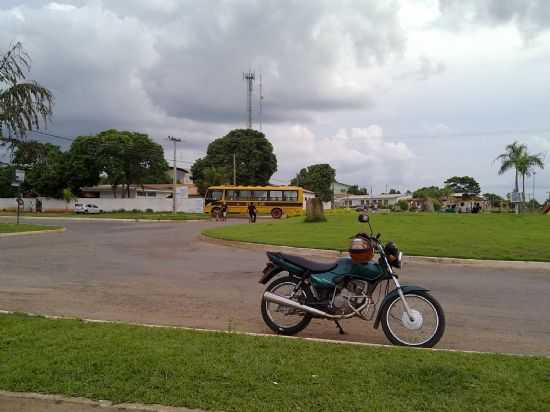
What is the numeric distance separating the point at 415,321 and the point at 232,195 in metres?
41.4

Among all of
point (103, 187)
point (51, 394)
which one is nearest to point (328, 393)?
point (51, 394)

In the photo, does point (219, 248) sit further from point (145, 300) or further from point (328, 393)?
point (328, 393)

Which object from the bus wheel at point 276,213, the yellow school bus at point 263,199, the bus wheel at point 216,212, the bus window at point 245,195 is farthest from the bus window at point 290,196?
the bus wheel at point 216,212

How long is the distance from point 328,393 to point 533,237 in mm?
17348

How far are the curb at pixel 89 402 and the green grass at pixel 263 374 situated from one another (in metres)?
0.06

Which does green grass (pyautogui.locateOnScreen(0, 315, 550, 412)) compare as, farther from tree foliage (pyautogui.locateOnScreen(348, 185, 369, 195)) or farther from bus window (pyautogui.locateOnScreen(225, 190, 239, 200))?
tree foliage (pyautogui.locateOnScreen(348, 185, 369, 195))

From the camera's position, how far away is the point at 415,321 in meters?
5.80

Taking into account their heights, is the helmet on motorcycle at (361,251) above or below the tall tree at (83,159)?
below

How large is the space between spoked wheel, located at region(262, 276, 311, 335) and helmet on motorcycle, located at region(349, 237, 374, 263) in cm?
77

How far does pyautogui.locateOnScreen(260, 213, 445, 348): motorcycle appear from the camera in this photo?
583 cm

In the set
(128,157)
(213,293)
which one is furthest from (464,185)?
(213,293)

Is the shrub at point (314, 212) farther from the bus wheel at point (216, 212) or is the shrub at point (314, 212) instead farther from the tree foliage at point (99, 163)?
the tree foliage at point (99, 163)

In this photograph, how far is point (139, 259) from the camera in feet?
47.5

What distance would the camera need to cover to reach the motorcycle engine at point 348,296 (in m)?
5.99
